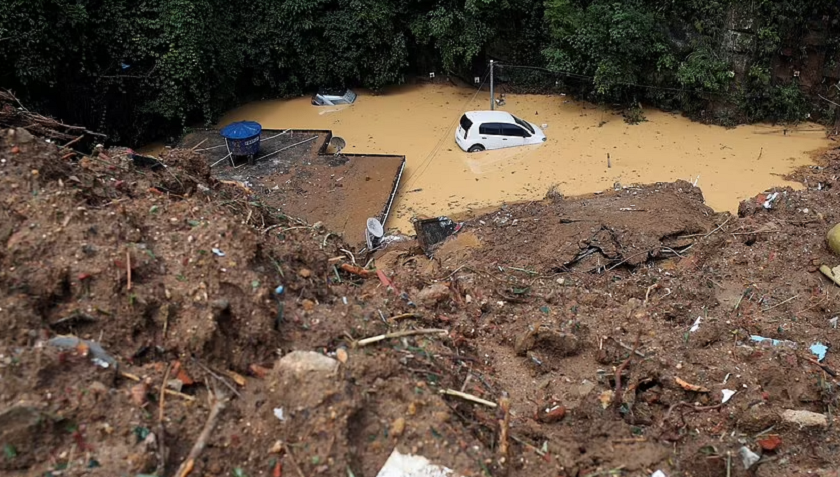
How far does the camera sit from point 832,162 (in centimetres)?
1253

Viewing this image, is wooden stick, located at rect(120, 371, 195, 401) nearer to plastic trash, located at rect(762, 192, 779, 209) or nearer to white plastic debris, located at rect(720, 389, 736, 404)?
white plastic debris, located at rect(720, 389, 736, 404)

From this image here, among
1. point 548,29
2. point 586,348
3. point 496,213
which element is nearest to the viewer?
point 586,348

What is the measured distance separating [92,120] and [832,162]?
620 inches

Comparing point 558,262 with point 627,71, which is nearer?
point 558,262

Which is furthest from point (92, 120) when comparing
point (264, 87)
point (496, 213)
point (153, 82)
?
point (496, 213)

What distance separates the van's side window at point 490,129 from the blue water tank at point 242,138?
479 cm

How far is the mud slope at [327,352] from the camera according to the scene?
12.2 feet

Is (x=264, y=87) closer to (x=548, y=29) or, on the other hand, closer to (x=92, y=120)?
(x=92, y=120)

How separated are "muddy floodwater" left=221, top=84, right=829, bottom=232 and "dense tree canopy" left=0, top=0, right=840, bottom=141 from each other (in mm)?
752

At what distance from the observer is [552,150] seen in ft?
45.3

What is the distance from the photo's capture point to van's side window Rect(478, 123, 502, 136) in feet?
44.8

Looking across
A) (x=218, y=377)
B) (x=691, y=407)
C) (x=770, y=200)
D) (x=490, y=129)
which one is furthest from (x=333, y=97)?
(x=218, y=377)

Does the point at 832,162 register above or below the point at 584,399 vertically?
below

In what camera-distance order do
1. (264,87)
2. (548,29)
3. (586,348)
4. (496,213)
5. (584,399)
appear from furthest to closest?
(264,87), (548,29), (496,213), (586,348), (584,399)
